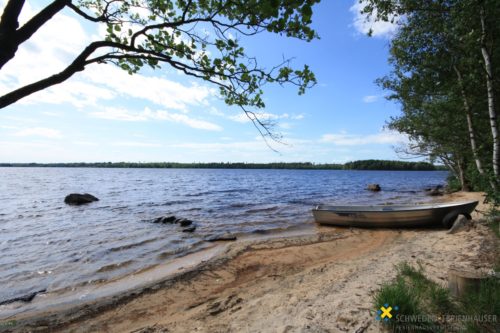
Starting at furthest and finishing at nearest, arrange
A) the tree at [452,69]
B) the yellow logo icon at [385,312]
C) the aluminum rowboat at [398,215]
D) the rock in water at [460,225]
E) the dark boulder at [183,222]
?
the dark boulder at [183,222] < the aluminum rowboat at [398,215] < the rock in water at [460,225] < the tree at [452,69] < the yellow logo icon at [385,312]

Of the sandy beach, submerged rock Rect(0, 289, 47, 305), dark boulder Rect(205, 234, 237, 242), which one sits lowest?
submerged rock Rect(0, 289, 47, 305)

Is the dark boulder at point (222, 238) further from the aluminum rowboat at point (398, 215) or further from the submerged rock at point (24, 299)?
the submerged rock at point (24, 299)

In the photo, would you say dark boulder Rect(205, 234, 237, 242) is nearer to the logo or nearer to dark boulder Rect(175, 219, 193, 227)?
dark boulder Rect(175, 219, 193, 227)

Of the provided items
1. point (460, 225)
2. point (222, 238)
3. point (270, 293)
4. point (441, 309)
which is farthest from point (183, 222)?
point (441, 309)

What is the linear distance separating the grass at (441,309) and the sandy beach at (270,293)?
0.44 meters

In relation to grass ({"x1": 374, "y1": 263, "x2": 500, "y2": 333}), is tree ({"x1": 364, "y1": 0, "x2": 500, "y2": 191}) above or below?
above

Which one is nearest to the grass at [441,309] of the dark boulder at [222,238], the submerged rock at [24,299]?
the submerged rock at [24,299]

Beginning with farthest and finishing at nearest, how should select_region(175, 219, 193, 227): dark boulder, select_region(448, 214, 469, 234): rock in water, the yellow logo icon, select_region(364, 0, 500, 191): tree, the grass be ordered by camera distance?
select_region(175, 219, 193, 227): dark boulder → select_region(448, 214, 469, 234): rock in water → select_region(364, 0, 500, 191): tree → the yellow logo icon → the grass

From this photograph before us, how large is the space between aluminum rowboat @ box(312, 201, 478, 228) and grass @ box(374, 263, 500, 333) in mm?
10228

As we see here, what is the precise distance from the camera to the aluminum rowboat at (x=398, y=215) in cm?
1276

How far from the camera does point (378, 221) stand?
14031 mm

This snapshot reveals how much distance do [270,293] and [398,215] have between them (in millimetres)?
10088

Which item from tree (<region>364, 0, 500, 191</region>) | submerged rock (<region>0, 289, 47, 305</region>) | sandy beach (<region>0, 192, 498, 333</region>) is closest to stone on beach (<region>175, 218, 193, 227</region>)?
sandy beach (<region>0, 192, 498, 333</region>)

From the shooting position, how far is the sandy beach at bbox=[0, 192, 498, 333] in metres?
4.76
